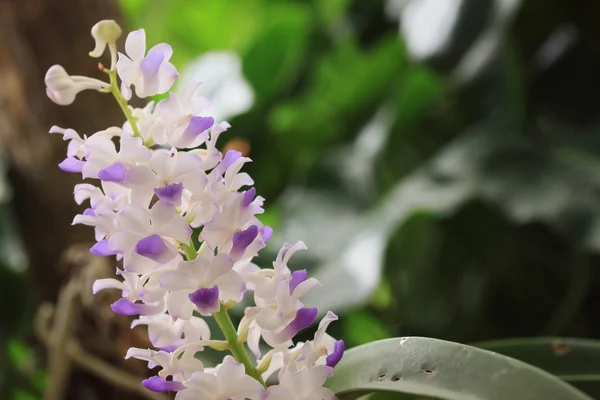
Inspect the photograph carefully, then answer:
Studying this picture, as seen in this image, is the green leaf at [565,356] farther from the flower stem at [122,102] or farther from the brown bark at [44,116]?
the brown bark at [44,116]

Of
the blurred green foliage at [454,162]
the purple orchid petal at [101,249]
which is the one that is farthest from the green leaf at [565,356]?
the blurred green foliage at [454,162]

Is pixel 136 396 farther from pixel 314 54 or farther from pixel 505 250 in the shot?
pixel 314 54

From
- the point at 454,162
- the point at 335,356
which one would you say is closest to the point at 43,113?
the point at 454,162

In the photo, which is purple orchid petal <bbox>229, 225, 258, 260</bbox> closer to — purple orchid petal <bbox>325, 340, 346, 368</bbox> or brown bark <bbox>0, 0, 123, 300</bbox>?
purple orchid petal <bbox>325, 340, 346, 368</bbox>

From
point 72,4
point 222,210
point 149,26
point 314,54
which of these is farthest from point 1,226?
point 222,210

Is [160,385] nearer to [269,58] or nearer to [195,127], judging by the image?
[195,127]
